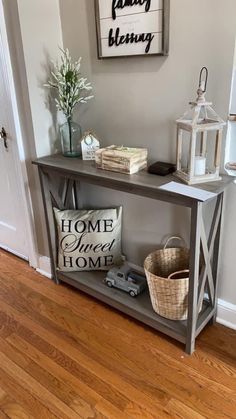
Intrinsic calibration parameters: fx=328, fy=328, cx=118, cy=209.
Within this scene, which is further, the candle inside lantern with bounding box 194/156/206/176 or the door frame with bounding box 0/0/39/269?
the door frame with bounding box 0/0/39/269

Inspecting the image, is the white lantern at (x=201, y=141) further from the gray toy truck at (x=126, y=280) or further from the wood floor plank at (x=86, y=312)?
the wood floor plank at (x=86, y=312)

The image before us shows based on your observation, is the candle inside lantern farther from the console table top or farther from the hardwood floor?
the hardwood floor

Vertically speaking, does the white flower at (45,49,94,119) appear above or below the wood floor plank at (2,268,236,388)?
above

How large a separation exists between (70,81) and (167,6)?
62 cm

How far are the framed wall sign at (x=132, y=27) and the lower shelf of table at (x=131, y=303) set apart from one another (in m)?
1.31

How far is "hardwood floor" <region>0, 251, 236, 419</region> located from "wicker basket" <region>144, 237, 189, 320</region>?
0.60 ft

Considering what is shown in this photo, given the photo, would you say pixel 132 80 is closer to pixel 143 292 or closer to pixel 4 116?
pixel 4 116

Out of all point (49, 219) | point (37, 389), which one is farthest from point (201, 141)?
point (37, 389)

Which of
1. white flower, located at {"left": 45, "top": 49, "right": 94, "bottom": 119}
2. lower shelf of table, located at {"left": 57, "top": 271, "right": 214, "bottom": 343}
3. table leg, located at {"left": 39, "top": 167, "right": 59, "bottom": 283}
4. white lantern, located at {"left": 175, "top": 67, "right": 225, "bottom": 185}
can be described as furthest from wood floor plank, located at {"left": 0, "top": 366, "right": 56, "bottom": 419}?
white flower, located at {"left": 45, "top": 49, "right": 94, "bottom": 119}

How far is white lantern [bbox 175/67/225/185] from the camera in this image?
1.42m

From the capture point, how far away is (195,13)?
1440 mm

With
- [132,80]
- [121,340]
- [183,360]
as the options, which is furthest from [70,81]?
[183,360]

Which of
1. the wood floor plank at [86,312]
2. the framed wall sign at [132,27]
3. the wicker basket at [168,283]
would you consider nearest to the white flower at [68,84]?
the framed wall sign at [132,27]

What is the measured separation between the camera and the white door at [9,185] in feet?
6.58
